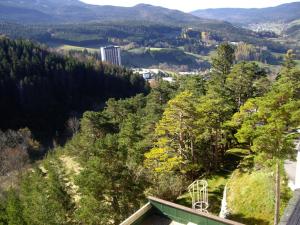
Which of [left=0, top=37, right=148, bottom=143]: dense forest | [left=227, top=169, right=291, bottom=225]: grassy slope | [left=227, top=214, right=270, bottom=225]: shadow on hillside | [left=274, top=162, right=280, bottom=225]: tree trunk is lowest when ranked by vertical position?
[left=0, top=37, right=148, bottom=143]: dense forest

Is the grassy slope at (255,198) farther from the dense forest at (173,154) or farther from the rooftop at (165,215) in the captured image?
the rooftop at (165,215)

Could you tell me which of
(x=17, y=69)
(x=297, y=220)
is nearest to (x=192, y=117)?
(x=297, y=220)

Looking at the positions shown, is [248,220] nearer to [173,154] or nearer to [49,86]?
[173,154]

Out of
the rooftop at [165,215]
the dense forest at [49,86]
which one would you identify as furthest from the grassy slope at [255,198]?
the dense forest at [49,86]

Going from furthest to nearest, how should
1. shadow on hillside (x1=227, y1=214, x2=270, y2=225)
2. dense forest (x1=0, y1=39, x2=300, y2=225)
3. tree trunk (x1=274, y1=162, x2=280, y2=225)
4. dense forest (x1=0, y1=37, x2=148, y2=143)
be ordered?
1. dense forest (x1=0, y1=37, x2=148, y2=143)
2. shadow on hillside (x1=227, y1=214, x2=270, y2=225)
3. dense forest (x1=0, y1=39, x2=300, y2=225)
4. tree trunk (x1=274, y1=162, x2=280, y2=225)

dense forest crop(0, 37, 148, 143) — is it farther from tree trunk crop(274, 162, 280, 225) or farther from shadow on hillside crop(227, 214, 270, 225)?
tree trunk crop(274, 162, 280, 225)

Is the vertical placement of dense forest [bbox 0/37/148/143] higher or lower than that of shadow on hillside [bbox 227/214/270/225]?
lower

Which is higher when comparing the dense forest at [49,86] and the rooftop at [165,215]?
the rooftop at [165,215]

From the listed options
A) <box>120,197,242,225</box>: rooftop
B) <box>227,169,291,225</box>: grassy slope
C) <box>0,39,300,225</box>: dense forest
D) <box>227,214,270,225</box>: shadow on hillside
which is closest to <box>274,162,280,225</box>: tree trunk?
<box>0,39,300,225</box>: dense forest

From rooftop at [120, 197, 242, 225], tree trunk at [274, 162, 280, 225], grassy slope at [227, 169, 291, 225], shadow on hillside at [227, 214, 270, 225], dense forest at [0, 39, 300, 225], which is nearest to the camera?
rooftop at [120, 197, 242, 225]
